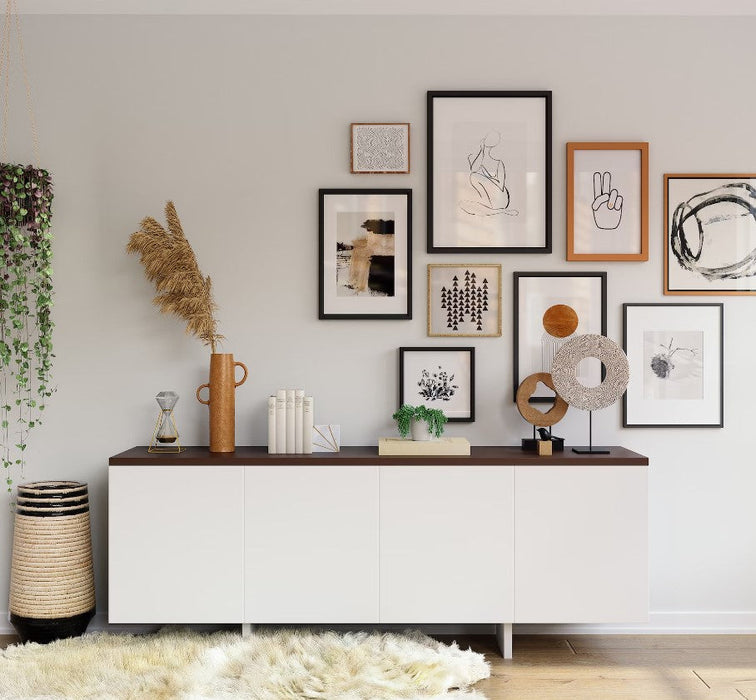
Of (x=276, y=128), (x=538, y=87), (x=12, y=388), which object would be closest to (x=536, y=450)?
(x=538, y=87)

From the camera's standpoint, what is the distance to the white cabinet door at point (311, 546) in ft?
8.34

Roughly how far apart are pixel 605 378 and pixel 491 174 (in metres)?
0.93

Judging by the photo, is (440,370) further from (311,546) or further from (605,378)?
(311,546)

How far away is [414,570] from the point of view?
2.55 meters

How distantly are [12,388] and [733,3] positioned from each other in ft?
10.7

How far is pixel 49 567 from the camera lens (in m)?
2.62

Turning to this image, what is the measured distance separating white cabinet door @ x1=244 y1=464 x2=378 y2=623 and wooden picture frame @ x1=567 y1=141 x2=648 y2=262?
1287 mm

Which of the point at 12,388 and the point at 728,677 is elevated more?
the point at 12,388

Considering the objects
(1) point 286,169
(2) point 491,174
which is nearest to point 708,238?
(2) point 491,174

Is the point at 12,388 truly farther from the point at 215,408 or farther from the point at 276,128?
the point at 276,128

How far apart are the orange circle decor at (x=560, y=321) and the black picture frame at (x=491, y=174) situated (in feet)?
0.86

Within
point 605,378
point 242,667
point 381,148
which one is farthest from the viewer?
point 381,148

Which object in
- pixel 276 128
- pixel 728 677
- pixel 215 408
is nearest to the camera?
pixel 728 677

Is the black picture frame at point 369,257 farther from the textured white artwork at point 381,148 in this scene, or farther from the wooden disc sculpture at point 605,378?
the wooden disc sculpture at point 605,378
